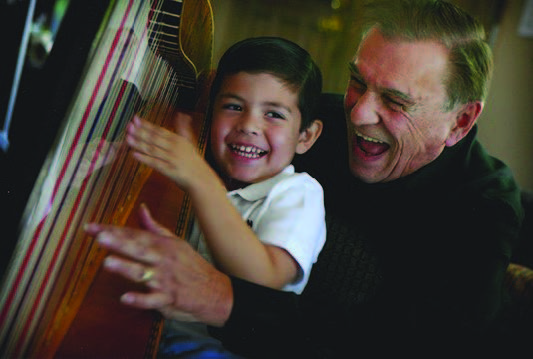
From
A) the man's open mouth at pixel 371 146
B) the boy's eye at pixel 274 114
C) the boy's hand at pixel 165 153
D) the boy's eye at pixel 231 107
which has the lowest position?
the boy's hand at pixel 165 153

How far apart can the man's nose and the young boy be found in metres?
0.10

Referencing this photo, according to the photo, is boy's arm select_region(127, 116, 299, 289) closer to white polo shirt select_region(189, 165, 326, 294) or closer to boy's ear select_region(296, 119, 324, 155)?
white polo shirt select_region(189, 165, 326, 294)

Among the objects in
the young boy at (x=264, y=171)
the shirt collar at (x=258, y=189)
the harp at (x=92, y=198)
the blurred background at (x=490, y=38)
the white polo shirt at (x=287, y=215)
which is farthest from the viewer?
the blurred background at (x=490, y=38)

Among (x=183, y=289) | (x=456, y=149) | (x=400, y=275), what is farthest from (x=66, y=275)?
(x=456, y=149)

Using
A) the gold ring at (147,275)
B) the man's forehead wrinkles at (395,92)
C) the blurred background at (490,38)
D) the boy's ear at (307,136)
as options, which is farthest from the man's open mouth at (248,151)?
the blurred background at (490,38)

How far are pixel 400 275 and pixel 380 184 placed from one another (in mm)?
269

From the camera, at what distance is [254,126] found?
41.9 inches

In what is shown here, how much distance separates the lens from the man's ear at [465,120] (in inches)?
53.6

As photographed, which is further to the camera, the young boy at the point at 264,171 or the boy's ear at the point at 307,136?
the boy's ear at the point at 307,136

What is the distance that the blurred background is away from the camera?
330 centimetres

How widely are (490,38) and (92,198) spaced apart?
Answer: 345 cm

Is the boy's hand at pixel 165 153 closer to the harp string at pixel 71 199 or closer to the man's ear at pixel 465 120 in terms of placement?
the harp string at pixel 71 199

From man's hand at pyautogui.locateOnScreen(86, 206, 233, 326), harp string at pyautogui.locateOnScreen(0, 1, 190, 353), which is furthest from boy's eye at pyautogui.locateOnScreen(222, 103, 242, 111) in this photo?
man's hand at pyautogui.locateOnScreen(86, 206, 233, 326)

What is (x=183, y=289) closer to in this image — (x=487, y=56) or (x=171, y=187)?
(x=171, y=187)
